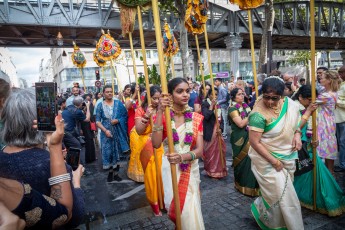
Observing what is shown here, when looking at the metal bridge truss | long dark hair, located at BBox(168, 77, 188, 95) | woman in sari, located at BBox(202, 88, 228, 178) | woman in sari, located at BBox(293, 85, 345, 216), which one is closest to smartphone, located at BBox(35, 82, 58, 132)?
long dark hair, located at BBox(168, 77, 188, 95)

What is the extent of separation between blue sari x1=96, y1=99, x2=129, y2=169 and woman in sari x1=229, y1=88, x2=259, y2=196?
2456 millimetres

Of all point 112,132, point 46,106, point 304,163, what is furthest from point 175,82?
point 112,132

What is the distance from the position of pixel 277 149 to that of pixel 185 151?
1.02 metres

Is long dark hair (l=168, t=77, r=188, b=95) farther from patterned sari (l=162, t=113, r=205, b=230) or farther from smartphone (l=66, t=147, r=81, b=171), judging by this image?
smartphone (l=66, t=147, r=81, b=171)

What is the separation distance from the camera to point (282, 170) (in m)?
2.88

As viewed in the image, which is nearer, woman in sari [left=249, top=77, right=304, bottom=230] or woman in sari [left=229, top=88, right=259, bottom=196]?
woman in sari [left=249, top=77, right=304, bottom=230]

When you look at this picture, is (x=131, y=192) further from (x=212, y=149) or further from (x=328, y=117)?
(x=328, y=117)

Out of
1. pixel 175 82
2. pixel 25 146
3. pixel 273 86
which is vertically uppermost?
pixel 175 82

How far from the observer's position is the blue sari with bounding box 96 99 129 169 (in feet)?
18.0

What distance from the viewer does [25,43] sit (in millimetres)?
18234

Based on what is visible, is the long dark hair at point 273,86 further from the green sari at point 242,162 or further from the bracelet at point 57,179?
the bracelet at point 57,179

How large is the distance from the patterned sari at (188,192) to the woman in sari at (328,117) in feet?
9.72

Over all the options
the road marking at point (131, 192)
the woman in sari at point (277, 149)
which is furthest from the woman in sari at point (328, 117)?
the road marking at point (131, 192)

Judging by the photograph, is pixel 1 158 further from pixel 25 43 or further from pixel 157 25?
pixel 25 43
